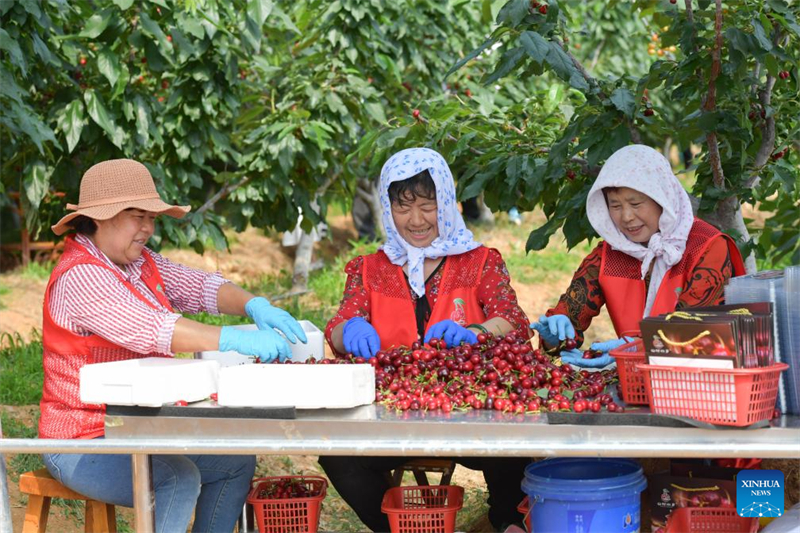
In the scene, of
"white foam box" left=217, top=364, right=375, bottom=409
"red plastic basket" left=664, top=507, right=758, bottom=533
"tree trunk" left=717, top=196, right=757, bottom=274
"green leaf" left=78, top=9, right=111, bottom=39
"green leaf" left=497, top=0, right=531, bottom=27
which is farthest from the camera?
"green leaf" left=78, top=9, right=111, bottom=39

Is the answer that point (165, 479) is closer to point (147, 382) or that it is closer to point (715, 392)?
point (147, 382)

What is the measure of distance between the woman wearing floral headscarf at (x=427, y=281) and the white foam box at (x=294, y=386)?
Result: 761 mm

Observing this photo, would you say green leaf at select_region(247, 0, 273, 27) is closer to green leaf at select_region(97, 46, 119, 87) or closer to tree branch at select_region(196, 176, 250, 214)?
green leaf at select_region(97, 46, 119, 87)

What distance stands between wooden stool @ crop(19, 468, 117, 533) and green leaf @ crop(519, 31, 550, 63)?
1.94m

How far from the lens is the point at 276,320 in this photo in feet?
9.87

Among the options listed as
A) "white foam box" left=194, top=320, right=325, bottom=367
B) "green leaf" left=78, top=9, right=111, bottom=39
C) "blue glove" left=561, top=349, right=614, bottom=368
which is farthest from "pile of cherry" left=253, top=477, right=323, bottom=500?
"green leaf" left=78, top=9, right=111, bottom=39

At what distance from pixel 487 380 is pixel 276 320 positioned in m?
0.73

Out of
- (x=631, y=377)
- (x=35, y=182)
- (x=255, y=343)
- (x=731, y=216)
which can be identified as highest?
(x=35, y=182)

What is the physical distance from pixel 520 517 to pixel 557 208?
1372 mm

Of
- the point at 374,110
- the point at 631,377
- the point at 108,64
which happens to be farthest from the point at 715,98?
the point at 108,64

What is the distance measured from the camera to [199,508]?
9.78 feet

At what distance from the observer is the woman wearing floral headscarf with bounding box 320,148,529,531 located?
10.9 ft

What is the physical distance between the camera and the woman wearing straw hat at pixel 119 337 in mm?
2771

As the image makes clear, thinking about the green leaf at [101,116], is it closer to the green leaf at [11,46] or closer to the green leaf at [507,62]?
the green leaf at [11,46]
